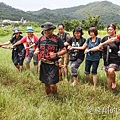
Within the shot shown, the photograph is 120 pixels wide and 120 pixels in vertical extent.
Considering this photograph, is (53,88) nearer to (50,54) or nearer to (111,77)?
(50,54)

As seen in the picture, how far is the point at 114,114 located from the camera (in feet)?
12.0

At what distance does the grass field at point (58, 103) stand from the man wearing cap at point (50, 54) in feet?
1.27

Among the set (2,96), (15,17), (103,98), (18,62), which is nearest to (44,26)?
(2,96)

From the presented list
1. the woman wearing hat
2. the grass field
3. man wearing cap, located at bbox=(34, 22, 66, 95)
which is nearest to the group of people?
man wearing cap, located at bbox=(34, 22, 66, 95)

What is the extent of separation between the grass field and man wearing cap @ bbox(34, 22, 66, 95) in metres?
0.39

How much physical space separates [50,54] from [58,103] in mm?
972

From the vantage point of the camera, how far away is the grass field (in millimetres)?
3516

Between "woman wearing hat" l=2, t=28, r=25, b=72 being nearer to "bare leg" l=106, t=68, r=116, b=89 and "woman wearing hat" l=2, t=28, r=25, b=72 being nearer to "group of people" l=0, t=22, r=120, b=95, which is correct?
"group of people" l=0, t=22, r=120, b=95

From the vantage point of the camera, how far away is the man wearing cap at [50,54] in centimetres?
443

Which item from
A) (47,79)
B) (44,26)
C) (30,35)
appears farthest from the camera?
(30,35)

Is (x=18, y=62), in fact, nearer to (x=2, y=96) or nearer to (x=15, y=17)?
(x=2, y=96)

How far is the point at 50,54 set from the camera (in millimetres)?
4375

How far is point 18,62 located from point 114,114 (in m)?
4.40

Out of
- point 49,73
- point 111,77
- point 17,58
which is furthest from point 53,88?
point 17,58
